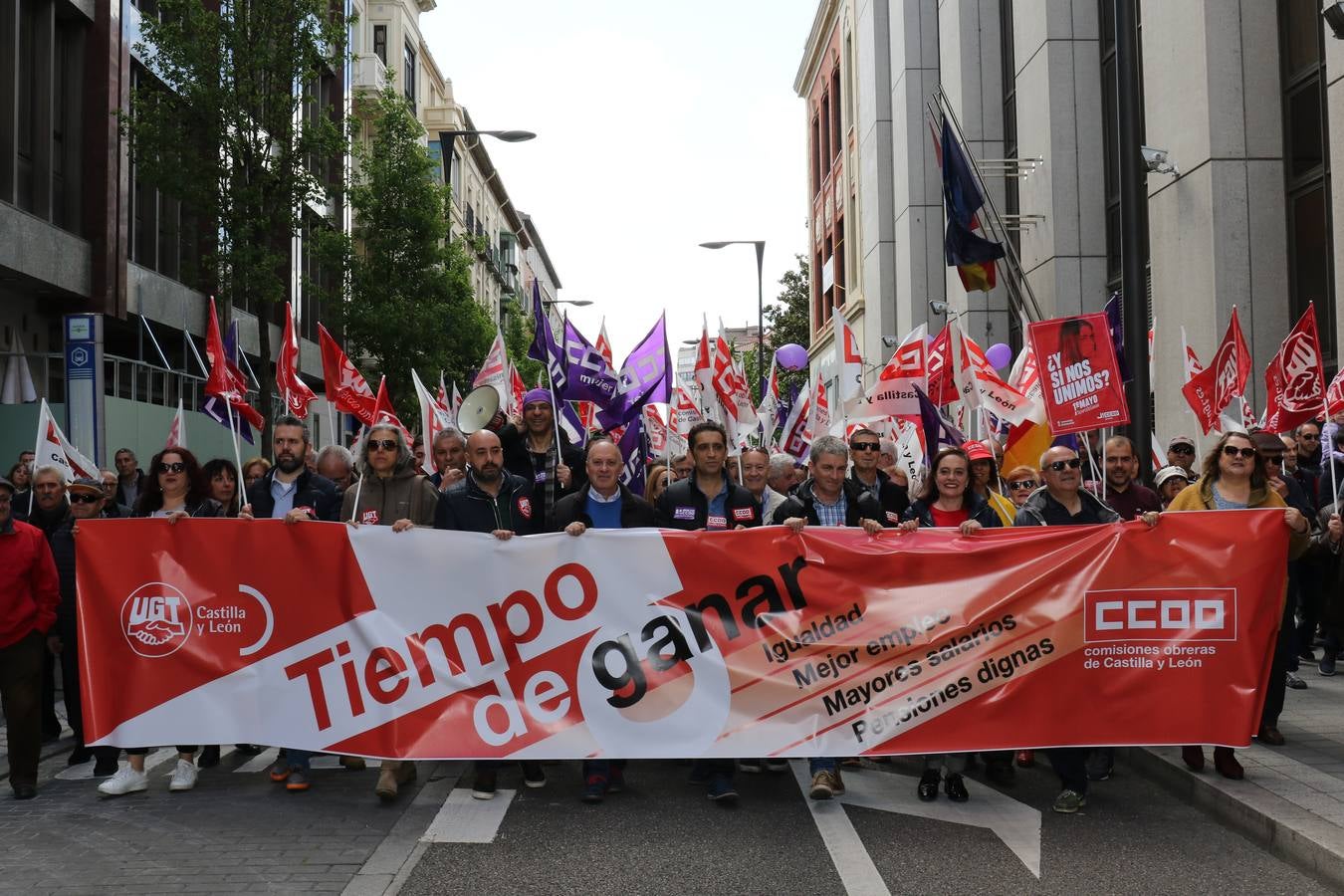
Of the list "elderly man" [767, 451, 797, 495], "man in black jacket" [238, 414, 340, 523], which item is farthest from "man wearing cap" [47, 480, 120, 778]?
"elderly man" [767, 451, 797, 495]

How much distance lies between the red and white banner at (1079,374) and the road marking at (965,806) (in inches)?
133

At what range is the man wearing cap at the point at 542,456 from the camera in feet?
30.5

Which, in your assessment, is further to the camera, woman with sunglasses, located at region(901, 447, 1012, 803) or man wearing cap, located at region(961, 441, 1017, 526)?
man wearing cap, located at region(961, 441, 1017, 526)

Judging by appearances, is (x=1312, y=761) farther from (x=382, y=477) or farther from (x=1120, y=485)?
(x=382, y=477)

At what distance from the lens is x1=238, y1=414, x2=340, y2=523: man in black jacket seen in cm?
807

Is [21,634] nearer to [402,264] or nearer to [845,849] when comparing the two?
[845,849]

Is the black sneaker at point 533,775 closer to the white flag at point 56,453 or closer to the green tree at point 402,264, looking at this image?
the white flag at point 56,453

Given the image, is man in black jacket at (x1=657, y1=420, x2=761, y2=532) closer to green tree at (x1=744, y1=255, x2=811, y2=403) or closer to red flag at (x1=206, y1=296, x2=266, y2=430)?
red flag at (x1=206, y1=296, x2=266, y2=430)

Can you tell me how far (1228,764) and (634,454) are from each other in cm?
696

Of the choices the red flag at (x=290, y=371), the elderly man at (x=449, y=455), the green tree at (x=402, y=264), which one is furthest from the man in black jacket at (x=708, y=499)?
the green tree at (x=402, y=264)

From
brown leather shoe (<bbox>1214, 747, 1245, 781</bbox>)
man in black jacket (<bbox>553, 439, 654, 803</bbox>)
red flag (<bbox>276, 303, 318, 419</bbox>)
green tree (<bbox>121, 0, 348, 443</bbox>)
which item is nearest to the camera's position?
brown leather shoe (<bbox>1214, 747, 1245, 781</bbox>)

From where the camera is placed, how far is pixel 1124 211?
10828 millimetres

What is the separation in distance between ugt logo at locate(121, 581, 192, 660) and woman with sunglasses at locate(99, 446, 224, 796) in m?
0.39

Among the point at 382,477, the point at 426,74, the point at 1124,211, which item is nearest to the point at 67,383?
the point at 382,477
